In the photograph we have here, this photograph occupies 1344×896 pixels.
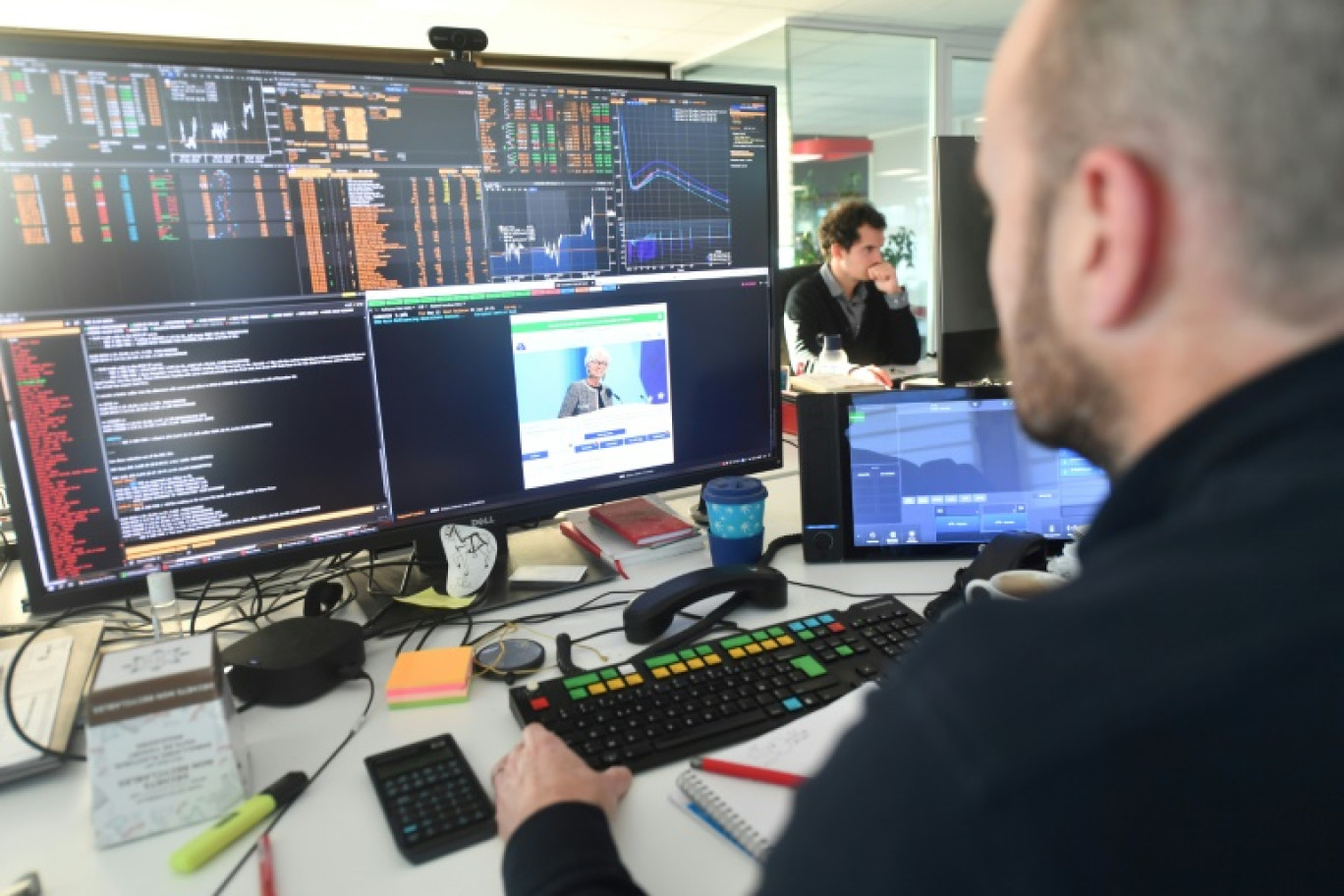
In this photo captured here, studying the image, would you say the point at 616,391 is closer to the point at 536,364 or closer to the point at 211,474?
the point at 536,364

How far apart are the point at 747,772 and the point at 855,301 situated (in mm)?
3328

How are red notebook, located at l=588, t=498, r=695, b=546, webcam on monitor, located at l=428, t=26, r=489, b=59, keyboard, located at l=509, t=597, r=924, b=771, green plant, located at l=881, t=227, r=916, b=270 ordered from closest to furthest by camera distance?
keyboard, located at l=509, t=597, r=924, b=771 → webcam on monitor, located at l=428, t=26, r=489, b=59 → red notebook, located at l=588, t=498, r=695, b=546 → green plant, located at l=881, t=227, r=916, b=270

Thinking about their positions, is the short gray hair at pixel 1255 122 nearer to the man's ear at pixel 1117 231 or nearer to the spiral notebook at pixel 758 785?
the man's ear at pixel 1117 231

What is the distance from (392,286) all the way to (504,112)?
0.86 ft

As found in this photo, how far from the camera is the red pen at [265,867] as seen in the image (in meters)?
0.66

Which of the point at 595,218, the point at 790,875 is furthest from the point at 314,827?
the point at 595,218

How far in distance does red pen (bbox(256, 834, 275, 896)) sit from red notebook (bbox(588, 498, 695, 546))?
0.69m

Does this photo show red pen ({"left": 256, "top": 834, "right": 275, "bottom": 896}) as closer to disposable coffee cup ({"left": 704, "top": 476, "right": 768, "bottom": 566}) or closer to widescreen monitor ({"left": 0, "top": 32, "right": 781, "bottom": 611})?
widescreen monitor ({"left": 0, "top": 32, "right": 781, "bottom": 611})

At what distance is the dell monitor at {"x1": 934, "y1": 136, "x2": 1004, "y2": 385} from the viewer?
1.38 m

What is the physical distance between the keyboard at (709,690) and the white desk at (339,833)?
0.04 m

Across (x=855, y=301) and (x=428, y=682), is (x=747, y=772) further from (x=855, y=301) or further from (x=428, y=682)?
(x=855, y=301)

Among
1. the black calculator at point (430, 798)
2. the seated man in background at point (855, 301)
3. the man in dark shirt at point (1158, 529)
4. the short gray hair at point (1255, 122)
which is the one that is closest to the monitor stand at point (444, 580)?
the black calculator at point (430, 798)

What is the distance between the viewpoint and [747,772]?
2.46ft

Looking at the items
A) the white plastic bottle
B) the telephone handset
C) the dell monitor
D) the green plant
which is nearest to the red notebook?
the telephone handset
